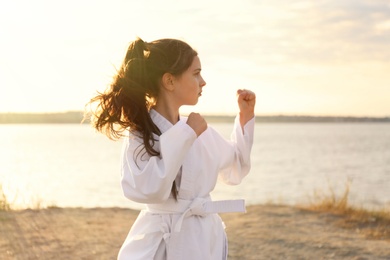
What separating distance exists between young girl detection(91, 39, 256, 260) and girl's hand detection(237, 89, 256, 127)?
0.24m

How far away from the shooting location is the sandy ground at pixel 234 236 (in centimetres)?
529

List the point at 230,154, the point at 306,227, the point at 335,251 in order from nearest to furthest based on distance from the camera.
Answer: the point at 230,154 < the point at 335,251 < the point at 306,227

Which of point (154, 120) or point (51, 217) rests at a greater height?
point (154, 120)

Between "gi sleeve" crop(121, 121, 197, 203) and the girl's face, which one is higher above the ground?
the girl's face

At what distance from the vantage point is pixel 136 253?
108 inches

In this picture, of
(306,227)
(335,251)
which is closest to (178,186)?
(335,251)

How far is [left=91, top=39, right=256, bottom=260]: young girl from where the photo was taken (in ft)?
8.70

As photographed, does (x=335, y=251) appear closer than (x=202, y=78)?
No

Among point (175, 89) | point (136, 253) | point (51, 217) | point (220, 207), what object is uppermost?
point (175, 89)

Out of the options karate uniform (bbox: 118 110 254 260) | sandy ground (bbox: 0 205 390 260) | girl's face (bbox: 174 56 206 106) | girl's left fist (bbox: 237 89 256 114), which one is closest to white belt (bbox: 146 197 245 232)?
karate uniform (bbox: 118 110 254 260)

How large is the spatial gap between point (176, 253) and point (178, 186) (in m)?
0.27

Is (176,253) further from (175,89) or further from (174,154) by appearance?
(175,89)

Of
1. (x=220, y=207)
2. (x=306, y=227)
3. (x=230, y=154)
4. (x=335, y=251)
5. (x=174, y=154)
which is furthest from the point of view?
(x=306, y=227)

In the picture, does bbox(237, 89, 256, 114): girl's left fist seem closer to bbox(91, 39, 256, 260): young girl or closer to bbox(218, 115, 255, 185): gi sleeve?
bbox(218, 115, 255, 185): gi sleeve
